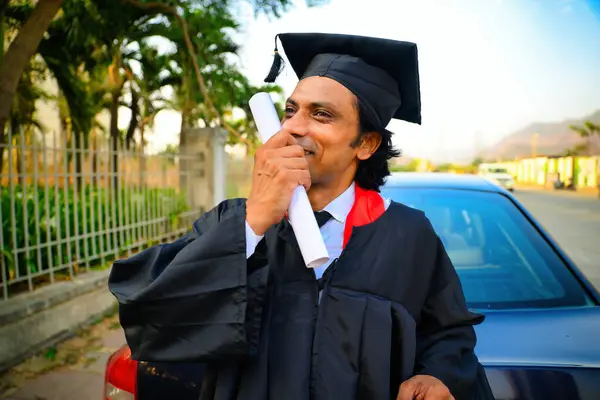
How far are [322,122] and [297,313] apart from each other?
488mm

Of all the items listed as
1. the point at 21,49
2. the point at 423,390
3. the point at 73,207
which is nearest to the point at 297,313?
the point at 423,390

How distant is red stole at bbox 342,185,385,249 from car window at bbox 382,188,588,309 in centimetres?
88

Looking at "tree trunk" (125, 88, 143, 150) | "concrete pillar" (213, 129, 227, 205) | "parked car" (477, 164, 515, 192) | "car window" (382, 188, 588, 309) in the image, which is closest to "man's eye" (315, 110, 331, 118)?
"car window" (382, 188, 588, 309)

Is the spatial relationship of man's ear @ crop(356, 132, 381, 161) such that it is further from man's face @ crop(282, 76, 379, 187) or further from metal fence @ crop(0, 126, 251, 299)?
metal fence @ crop(0, 126, 251, 299)

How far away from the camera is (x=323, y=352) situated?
1.14 m

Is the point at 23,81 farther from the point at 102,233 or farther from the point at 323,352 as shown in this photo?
the point at 323,352

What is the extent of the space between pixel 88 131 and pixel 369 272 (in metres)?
8.68

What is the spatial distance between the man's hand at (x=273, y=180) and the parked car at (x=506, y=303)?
62 centimetres

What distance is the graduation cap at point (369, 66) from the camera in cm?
132

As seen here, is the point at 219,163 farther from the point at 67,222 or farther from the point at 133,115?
the point at 133,115

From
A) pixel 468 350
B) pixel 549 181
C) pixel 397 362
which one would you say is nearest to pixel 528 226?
pixel 468 350

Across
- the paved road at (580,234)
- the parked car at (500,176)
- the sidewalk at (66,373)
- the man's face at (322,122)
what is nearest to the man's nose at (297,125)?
the man's face at (322,122)

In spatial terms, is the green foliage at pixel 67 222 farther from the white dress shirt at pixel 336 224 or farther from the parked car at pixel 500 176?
the parked car at pixel 500 176

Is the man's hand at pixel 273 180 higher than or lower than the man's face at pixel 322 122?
lower
